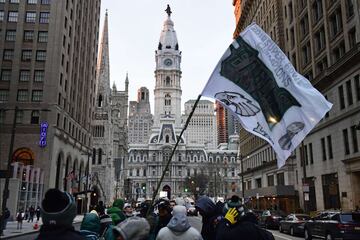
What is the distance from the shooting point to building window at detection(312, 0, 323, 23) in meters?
40.6

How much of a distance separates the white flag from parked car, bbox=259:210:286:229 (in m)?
26.1

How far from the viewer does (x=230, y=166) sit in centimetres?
17262

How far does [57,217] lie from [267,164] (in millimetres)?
58879

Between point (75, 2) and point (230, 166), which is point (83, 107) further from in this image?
point (230, 166)

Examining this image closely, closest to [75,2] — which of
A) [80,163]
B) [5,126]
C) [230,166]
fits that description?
[5,126]

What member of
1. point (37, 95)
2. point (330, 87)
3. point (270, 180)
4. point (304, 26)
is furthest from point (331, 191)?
point (37, 95)

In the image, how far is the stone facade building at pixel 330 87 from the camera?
33094 mm

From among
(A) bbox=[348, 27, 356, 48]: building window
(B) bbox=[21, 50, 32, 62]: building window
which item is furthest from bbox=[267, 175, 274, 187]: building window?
(B) bbox=[21, 50, 32, 62]: building window

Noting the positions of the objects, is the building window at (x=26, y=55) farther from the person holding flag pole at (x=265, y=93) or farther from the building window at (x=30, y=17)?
the person holding flag pole at (x=265, y=93)

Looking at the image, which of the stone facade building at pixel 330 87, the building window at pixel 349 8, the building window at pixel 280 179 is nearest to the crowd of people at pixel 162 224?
the stone facade building at pixel 330 87

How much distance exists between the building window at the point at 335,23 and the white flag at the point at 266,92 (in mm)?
29929

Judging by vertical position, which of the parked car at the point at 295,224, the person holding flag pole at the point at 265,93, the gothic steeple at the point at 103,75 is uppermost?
the gothic steeple at the point at 103,75

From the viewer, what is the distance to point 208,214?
820cm

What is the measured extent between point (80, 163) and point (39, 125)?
18949 mm
